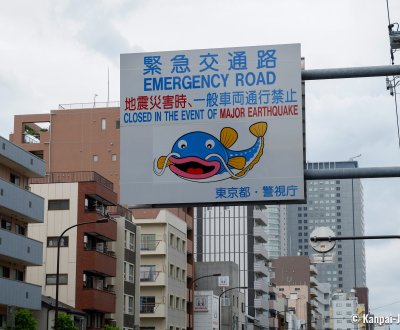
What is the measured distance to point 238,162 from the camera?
22859 millimetres

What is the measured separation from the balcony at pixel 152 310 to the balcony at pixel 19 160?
36.7 meters

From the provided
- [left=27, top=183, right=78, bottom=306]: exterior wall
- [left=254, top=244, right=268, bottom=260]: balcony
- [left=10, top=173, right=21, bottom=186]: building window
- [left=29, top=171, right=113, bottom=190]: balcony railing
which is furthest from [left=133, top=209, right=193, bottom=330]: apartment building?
[left=254, top=244, right=268, bottom=260]: balcony

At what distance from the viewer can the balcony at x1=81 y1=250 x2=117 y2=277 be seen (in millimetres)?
81988

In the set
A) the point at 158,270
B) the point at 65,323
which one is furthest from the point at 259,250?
the point at 65,323

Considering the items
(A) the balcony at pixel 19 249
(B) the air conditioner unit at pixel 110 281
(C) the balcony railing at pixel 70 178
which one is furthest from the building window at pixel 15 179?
(B) the air conditioner unit at pixel 110 281

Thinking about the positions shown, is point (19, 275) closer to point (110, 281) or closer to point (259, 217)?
point (110, 281)

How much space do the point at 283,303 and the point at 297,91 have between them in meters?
170

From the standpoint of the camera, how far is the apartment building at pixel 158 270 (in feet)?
344

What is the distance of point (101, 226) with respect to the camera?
276 ft

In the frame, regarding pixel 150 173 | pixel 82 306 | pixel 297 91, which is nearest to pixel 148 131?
pixel 150 173

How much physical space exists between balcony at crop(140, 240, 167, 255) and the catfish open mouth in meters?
82.7

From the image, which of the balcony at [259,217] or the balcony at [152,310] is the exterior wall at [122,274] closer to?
the balcony at [152,310]

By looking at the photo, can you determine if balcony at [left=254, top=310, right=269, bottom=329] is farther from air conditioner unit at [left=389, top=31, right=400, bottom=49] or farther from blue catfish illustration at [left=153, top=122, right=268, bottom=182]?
air conditioner unit at [left=389, top=31, right=400, bottom=49]

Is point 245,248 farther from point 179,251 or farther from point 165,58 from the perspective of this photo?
point 165,58
